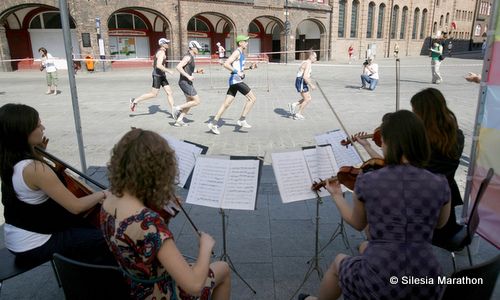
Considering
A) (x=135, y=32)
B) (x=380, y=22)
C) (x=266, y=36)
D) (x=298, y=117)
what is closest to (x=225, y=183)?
(x=298, y=117)

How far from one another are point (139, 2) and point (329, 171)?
26.0 meters

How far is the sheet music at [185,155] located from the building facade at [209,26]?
1312 cm

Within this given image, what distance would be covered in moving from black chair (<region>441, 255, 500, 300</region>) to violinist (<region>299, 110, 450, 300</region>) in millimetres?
75

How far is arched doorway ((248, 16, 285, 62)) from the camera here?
35.0 metres

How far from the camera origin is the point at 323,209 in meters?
4.48

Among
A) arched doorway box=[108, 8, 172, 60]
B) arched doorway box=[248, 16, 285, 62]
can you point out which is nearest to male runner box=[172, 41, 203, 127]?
arched doorway box=[108, 8, 172, 60]

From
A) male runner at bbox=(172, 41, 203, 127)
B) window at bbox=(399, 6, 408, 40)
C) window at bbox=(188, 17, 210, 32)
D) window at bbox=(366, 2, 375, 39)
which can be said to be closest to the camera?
male runner at bbox=(172, 41, 203, 127)

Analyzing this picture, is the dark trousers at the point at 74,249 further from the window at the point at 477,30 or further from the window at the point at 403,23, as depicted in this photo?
the window at the point at 477,30

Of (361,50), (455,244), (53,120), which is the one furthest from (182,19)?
(455,244)

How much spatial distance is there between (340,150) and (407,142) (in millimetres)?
891

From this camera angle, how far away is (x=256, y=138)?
746 cm

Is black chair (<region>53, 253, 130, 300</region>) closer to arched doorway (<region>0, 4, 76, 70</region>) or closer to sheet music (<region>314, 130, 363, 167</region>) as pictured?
sheet music (<region>314, 130, 363, 167</region>)

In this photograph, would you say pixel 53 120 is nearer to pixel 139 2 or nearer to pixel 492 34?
pixel 492 34

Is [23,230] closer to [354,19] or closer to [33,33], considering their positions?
[33,33]
